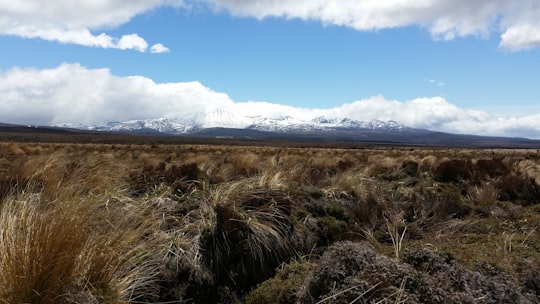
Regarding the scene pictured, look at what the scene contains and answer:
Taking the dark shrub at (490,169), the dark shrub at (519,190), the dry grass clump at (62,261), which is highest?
the dry grass clump at (62,261)

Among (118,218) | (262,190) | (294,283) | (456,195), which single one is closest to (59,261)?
(118,218)

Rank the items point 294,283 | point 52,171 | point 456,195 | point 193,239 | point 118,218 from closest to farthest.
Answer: point 294,283 < point 118,218 < point 193,239 < point 52,171 < point 456,195

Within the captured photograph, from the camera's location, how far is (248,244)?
5246mm

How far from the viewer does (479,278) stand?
3465 millimetres

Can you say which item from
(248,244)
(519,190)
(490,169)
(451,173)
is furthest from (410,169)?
(248,244)

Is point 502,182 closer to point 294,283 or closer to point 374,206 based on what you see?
point 374,206

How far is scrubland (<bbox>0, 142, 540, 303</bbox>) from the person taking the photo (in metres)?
3.07

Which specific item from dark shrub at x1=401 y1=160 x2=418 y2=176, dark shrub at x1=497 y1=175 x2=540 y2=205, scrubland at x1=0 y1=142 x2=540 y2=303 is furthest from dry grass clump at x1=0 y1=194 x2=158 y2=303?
dark shrub at x1=401 y1=160 x2=418 y2=176

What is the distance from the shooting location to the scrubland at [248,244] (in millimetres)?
3068

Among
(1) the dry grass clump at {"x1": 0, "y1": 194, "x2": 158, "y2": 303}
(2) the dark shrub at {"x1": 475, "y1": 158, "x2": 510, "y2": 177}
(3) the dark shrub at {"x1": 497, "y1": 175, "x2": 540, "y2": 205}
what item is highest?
(1) the dry grass clump at {"x1": 0, "y1": 194, "x2": 158, "y2": 303}

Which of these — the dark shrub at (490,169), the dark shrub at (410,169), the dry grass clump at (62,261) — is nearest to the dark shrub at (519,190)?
the dark shrub at (490,169)

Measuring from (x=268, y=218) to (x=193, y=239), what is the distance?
1104 mm

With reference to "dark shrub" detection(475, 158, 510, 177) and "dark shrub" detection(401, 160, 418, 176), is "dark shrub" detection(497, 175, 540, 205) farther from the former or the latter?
"dark shrub" detection(401, 160, 418, 176)

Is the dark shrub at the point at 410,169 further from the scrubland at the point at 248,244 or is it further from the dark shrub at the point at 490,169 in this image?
the scrubland at the point at 248,244
